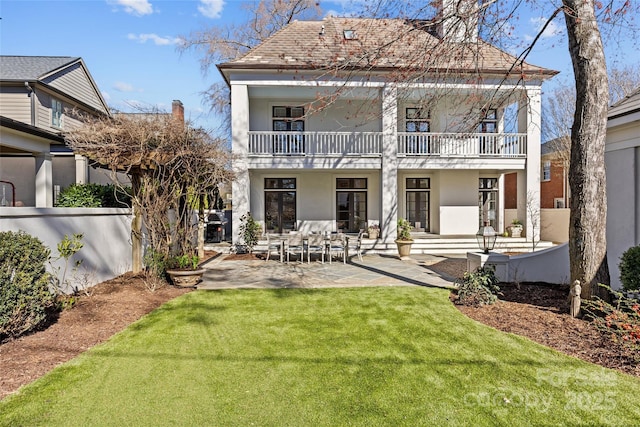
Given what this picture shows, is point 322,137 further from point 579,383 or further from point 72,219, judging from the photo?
point 579,383

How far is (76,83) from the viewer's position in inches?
710

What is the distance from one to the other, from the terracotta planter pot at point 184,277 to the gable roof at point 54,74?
10715 millimetres

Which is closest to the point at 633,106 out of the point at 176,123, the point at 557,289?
the point at 557,289

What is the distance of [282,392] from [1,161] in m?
18.2

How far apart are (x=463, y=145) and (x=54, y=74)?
19659 mm

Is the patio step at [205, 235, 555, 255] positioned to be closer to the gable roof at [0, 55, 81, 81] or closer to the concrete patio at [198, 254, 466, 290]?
the concrete patio at [198, 254, 466, 290]

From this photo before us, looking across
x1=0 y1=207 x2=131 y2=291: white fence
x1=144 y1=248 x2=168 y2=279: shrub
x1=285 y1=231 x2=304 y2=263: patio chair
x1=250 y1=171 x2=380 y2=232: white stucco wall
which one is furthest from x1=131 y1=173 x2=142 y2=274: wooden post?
x1=250 y1=171 x2=380 y2=232: white stucco wall

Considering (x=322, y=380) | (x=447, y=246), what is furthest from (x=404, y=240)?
(x=322, y=380)

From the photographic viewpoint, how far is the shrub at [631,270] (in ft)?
15.0

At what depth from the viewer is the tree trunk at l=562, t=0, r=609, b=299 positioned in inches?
199

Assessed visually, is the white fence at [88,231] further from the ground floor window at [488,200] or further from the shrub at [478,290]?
the ground floor window at [488,200]

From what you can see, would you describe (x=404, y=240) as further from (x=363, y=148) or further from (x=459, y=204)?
(x=459, y=204)

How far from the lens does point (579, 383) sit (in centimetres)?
328

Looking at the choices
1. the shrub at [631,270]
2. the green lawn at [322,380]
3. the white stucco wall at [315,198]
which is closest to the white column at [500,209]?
the white stucco wall at [315,198]
